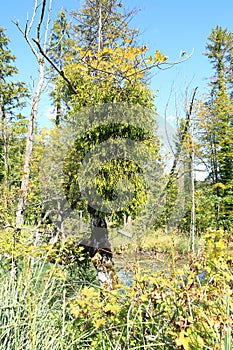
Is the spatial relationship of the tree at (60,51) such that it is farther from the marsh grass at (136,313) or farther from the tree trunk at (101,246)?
the marsh grass at (136,313)

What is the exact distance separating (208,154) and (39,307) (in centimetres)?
1107

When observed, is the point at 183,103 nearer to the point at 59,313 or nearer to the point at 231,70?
the point at 59,313

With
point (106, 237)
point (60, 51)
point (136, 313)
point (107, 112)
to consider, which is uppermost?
point (60, 51)

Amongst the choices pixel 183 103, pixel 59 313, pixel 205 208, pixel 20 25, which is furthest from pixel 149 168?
pixel 205 208

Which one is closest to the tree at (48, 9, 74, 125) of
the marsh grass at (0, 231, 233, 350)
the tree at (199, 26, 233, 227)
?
the marsh grass at (0, 231, 233, 350)

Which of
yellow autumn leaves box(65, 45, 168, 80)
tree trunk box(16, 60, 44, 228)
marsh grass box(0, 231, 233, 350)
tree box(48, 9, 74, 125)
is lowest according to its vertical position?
marsh grass box(0, 231, 233, 350)

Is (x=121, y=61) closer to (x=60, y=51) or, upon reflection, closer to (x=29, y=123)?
(x=29, y=123)

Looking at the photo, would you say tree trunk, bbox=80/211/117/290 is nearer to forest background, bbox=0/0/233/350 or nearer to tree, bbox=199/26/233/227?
forest background, bbox=0/0/233/350

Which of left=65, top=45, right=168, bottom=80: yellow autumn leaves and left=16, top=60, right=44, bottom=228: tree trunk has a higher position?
left=65, top=45, right=168, bottom=80: yellow autumn leaves

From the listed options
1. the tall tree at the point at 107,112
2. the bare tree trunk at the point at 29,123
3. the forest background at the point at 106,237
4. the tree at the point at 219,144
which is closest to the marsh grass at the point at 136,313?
the forest background at the point at 106,237

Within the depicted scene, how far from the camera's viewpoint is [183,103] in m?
5.46

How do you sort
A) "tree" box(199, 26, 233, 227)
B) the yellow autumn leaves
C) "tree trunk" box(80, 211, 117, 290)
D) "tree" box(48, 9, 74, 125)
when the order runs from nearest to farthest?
the yellow autumn leaves < "tree trunk" box(80, 211, 117, 290) < "tree" box(48, 9, 74, 125) < "tree" box(199, 26, 233, 227)

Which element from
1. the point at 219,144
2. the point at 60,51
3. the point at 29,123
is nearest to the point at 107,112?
the point at 29,123

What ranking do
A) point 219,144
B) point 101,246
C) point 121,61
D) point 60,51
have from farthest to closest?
1. point 219,144
2. point 60,51
3. point 101,246
4. point 121,61
